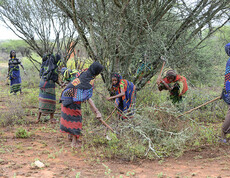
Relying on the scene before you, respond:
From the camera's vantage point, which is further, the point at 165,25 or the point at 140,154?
the point at 165,25

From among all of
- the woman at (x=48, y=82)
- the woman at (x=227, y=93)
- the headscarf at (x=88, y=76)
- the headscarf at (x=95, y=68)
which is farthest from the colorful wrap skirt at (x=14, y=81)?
the woman at (x=227, y=93)

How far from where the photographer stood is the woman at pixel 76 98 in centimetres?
407

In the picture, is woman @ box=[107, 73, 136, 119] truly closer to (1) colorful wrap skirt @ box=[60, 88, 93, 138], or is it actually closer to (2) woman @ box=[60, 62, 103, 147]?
(2) woman @ box=[60, 62, 103, 147]

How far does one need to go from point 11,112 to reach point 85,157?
10.4ft

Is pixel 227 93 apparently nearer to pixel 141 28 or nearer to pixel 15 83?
pixel 141 28

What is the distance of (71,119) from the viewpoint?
4.29 m

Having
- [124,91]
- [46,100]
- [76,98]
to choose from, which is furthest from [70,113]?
[46,100]

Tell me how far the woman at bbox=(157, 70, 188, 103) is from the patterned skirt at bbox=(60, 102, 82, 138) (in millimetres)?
1728

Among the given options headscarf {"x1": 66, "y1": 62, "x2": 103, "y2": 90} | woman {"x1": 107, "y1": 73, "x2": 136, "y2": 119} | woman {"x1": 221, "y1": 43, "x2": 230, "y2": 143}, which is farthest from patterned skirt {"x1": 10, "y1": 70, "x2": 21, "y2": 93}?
woman {"x1": 221, "y1": 43, "x2": 230, "y2": 143}

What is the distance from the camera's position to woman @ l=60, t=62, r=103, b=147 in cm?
407

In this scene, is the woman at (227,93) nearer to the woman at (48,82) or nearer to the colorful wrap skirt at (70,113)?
the colorful wrap skirt at (70,113)

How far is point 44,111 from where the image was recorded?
590cm

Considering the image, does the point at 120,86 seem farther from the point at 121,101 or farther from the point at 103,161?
the point at 103,161

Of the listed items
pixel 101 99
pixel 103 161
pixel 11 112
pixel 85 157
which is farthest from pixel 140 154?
pixel 11 112
